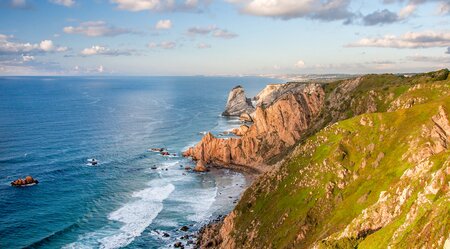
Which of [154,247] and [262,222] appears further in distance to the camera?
[154,247]

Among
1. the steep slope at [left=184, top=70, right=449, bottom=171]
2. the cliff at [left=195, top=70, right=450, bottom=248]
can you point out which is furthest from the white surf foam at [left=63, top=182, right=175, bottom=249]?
the steep slope at [left=184, top=70, right=449, bottom=171]

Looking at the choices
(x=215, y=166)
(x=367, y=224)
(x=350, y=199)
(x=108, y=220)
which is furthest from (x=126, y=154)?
(x=367, y=224)

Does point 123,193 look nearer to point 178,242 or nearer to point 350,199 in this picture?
point 178,242

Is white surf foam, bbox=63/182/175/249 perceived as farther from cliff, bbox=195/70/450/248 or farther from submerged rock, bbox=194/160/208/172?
cliff, bbox=195/70/450/248

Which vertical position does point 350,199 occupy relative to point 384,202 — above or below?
below

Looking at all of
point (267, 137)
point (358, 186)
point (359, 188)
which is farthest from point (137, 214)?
point (267, 137)

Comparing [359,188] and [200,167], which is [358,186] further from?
[200,167]

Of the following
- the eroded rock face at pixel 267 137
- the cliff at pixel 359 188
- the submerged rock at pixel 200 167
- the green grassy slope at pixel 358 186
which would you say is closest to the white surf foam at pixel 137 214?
the submerged rock at pixel 200 167
